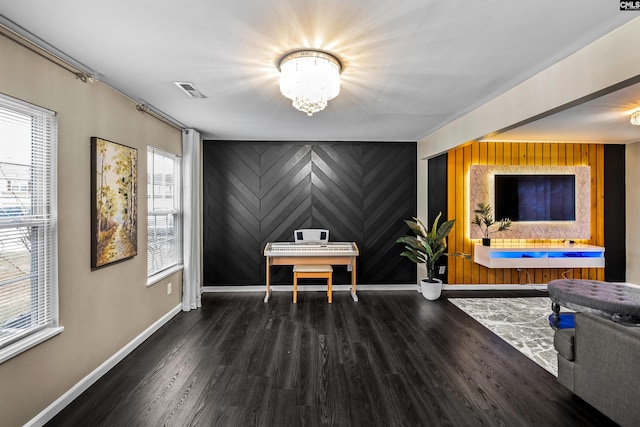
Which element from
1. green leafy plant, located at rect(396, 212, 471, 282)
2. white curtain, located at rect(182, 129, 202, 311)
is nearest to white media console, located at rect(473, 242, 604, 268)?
green leafy plant, located at rect(396, 212, 471, 282)

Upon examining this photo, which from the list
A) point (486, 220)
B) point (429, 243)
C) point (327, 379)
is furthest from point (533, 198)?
point (327, 379)

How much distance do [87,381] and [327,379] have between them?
1.82 m

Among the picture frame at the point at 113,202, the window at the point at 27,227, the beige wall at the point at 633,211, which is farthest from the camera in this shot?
the beige wall at the point at 633,211

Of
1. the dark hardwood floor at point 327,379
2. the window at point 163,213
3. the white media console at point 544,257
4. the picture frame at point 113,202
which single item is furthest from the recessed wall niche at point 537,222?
the picture frame at point 113,202

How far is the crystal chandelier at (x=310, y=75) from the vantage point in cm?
207

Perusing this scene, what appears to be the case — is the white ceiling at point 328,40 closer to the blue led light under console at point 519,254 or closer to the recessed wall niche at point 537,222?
the recessed wall niche at point 537,222

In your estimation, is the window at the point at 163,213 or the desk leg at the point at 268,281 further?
the desk leg at the point at 268,281

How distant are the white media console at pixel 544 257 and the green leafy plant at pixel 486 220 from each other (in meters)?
0.33

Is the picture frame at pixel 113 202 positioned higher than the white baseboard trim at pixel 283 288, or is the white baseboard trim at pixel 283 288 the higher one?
the picture frame at pixel 113 202

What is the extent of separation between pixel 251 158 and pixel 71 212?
301 centimetres

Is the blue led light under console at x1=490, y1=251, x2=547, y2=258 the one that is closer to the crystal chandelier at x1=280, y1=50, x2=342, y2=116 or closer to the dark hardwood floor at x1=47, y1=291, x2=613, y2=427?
the dark hardwood floor at x1=47, y1=291, x2=613, y2=427

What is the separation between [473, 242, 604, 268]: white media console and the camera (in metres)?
4.66

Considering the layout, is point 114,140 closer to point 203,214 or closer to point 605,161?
point 203,214

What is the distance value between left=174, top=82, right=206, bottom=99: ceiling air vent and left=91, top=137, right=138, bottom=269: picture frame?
2.49 ft
